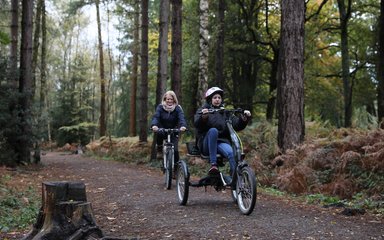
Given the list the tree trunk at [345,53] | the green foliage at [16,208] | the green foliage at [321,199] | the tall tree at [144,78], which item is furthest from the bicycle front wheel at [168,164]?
the tree trunk at [345,53]

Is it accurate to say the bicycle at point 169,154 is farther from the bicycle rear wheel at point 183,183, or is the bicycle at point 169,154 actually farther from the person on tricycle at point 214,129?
the person on tricycle at point 214,129

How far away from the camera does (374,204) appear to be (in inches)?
274

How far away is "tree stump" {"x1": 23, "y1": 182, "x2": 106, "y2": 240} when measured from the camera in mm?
4574

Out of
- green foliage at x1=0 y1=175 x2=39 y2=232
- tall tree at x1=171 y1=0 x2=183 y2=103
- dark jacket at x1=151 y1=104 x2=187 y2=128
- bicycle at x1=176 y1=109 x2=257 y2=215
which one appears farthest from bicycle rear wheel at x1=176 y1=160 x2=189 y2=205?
tall tree at x1=171 y1=0 x2=183 y2=103

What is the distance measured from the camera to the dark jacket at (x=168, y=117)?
9307mm

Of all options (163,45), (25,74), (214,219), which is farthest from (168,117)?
(25,74)

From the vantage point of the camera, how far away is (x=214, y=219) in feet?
19.8

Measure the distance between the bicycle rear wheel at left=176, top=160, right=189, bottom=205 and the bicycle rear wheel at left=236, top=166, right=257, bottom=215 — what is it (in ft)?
3.16

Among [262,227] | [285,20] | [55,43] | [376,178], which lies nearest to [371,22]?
[285,20]

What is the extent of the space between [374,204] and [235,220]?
102 inches

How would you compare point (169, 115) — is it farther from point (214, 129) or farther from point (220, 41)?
point (220, 41)

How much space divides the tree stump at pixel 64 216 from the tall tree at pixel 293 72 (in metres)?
6.94

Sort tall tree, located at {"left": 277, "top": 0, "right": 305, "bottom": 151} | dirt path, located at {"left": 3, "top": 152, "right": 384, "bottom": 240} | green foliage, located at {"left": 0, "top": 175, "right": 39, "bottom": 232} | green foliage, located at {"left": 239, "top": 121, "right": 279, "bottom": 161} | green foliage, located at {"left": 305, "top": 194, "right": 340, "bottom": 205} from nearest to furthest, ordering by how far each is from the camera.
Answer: dirt path, located at {"left": 3, "top": 152, "right": 384, "bottom": 240}, green foliage, located at {"left": 0, "top": 175, "right": 39, "bottom": 232}, green foliage, located at {"left": 305, "top": 194, "right": 340, "bottom": 205}, tall tree, located at {"left": 277, "top": 0, "right": 305, "bottom": 151}, green foliage, located at {"left": 239, "top": 121, "right": 279, "bottom": 161}

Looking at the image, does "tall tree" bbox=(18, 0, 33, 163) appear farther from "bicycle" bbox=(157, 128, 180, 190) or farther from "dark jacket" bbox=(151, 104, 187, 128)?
"bicycle" bbox=(157, 128, 180, 190)
